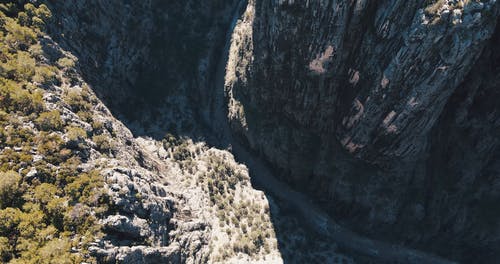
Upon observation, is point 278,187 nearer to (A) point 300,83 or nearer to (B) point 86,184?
(A) point 300,83

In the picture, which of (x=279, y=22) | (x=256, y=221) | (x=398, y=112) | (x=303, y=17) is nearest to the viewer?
(x=398, y=112)

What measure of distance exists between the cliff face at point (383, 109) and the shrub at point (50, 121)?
4058 cm

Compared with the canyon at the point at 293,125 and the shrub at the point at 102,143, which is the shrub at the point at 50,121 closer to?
the canyon at the point at 293,125

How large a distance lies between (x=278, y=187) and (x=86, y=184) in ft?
156

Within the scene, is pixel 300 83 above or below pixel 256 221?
above

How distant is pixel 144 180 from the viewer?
160ft

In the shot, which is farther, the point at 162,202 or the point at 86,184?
the point at 162,202

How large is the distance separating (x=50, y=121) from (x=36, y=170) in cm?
834

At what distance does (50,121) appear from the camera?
130ft

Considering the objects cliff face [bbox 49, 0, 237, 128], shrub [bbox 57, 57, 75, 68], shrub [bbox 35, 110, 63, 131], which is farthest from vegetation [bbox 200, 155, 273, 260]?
shrub [bbox 57, 57, 75, 68]

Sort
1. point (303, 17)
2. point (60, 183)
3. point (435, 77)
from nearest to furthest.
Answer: point (60, 183)
point (435, 77)
point (303, 17)

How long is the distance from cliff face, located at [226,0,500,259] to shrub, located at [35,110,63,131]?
40576 millimetres

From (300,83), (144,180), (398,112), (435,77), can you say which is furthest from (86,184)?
(435,77)

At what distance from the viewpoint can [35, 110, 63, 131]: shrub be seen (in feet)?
128
